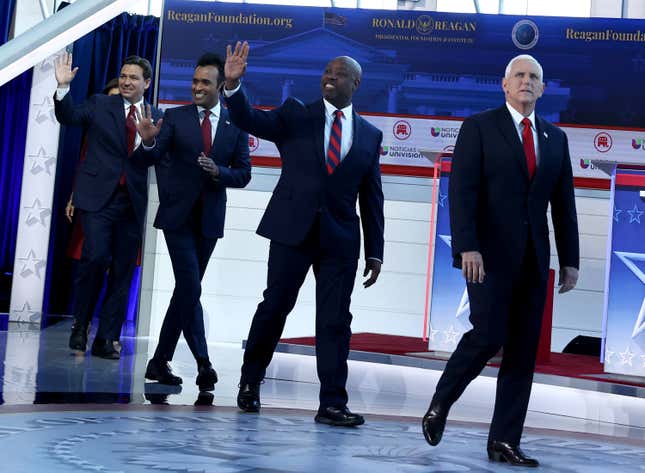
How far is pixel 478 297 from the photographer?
3.39 metres

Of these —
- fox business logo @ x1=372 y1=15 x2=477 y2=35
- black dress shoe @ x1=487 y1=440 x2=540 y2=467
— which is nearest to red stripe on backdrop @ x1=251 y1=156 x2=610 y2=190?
fox business logo @ x1=372 y1=15 x2=477 y2=35

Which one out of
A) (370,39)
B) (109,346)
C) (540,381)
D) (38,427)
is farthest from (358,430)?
(370,39)

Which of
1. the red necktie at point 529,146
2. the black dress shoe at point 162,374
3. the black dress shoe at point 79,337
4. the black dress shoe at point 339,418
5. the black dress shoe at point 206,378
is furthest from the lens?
the black dress shoe at point 79,337

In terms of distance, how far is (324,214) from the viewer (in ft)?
13.0

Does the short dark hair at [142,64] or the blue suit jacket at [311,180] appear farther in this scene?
the short dark hair at [142,64]

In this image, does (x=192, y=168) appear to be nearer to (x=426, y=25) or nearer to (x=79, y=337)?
(x=79, y=337)

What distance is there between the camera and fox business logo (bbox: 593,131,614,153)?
297 inches

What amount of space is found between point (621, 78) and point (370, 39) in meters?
1.80

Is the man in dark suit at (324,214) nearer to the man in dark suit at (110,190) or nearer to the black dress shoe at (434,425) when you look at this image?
the black dress shoe at (434,425)

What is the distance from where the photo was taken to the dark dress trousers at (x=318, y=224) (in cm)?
397

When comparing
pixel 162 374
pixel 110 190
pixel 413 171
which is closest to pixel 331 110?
pixel 162 374

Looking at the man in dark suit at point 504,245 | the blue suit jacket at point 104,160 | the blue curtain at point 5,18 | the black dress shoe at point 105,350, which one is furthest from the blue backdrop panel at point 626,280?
the blue curtain at point 5,18

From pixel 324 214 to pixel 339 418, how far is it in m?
0.75

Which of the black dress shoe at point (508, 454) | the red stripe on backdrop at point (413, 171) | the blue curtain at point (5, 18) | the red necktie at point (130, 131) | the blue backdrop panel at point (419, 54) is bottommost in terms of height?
the black dress shoe at point (508, 454)
